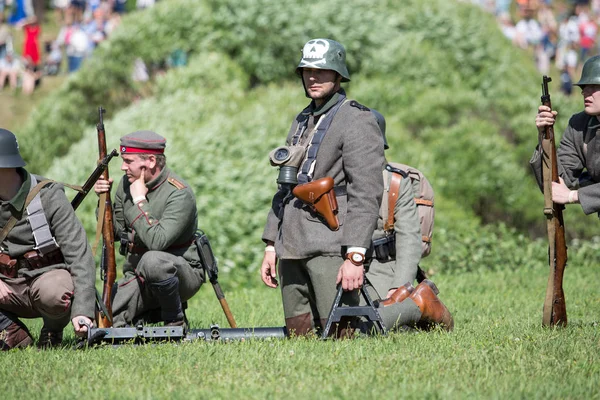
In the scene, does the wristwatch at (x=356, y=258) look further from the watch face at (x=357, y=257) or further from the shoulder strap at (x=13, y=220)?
the shoulder strap at (x=13, y=220)

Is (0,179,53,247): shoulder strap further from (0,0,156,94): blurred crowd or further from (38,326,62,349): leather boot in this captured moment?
(0,0,156,94): blurred crowd

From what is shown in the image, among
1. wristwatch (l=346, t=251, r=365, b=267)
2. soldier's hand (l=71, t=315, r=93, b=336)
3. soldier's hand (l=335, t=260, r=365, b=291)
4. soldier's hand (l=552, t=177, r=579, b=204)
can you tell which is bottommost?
soldier's hand (l=71, t=315, r=93, b=336)

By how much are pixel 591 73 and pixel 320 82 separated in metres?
1.98

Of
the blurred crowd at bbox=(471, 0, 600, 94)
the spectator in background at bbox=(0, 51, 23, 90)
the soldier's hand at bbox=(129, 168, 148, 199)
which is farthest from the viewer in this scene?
the blurred crowd at bbox=(471, 0, 600, 94)

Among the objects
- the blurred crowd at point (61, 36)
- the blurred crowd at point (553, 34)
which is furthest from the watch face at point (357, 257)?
the blurred crowd at point (553, 34)

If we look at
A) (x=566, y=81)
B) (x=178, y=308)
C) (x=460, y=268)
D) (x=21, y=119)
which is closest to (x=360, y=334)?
(x=178, y=308)

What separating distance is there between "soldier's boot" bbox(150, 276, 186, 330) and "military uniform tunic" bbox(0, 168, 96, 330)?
70 centimetres

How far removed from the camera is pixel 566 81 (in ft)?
94.0

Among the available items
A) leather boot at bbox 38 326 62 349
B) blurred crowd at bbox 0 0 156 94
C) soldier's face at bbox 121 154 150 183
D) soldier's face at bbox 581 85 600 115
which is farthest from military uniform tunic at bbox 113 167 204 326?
blurred crowd at bbox 0 0 156 94

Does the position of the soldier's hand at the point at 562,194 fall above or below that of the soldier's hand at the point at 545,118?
below

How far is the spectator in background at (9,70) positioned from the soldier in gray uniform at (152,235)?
21466 mm

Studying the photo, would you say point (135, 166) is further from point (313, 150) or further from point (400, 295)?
point (400, 295)

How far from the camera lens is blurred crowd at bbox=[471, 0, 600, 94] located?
3045cm

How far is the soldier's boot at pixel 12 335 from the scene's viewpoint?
23.6 feet
